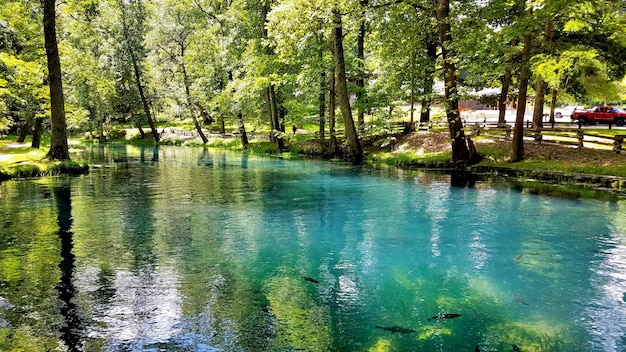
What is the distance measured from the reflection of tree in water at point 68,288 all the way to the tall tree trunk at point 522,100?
18.3 meters

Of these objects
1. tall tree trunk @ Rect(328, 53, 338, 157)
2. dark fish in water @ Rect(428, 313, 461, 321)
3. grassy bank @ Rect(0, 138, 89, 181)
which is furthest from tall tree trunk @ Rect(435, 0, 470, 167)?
grassy bank @ Rect(0, 138, 89, 181)

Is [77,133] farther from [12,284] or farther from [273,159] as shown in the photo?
[12,284]

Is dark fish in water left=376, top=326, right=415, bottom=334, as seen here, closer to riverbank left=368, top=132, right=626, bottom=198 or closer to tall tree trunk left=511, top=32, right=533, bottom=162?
riverbank left=368, top=132, right=626, bottom=198

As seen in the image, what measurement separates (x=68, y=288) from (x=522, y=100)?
795 inches

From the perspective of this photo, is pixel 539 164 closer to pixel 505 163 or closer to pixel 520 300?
pixel 505 163

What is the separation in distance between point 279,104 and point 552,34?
2149 centimetres

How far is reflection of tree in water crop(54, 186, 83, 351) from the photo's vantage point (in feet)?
21.3

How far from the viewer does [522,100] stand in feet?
71.1

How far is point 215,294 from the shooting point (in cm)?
820

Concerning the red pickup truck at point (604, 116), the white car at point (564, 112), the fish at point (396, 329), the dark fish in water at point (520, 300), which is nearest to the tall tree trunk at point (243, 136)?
the red pickup truck at point (604, 116)

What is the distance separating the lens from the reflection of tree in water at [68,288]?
21.3ft

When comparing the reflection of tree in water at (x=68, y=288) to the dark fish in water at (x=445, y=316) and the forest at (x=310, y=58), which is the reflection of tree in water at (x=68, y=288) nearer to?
the dark fish in water at (x=445, y=316)

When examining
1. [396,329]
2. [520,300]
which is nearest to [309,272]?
[396,329]

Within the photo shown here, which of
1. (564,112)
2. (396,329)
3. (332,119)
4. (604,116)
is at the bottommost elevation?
(396,329)
